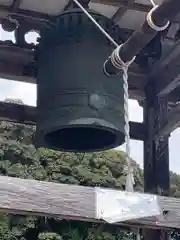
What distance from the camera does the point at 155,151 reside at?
7.26ft

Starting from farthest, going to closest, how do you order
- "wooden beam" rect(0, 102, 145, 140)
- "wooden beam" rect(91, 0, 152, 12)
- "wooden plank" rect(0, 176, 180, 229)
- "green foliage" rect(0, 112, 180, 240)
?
"green foliage" rect(0, 112, 180, 240) → "wooden beam" rect(0, 102, 145, 140) → "wooden beam" rect(91, 0, 152, 12) → "wooden plank" rect(0, 176, 180, 229)

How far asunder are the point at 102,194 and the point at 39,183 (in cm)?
14

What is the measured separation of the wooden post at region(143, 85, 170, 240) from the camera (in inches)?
86.0

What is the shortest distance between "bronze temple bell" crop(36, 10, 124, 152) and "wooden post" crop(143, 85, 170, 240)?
1.21 ft

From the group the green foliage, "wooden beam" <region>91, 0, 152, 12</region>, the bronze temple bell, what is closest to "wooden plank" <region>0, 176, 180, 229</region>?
the bronze temple bell

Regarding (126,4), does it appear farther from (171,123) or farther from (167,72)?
(171,123)

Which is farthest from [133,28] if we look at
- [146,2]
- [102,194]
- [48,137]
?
[102,194]

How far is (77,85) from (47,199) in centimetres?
41

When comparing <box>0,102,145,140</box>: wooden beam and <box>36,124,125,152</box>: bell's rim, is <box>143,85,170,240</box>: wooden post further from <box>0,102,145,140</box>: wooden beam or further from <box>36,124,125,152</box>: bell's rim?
<box>36,124,125,152</box>: bell's rim

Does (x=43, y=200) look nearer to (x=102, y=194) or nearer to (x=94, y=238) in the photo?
(x=102, y=194)

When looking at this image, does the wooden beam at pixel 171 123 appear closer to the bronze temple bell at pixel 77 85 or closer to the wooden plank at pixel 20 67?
the wooden plank at pixel 20 67

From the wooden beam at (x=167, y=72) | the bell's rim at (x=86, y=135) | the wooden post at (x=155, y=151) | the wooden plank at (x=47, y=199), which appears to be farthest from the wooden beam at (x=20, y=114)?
the wooden plank at (x=47, y=199)

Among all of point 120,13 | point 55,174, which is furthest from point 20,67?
point 55,174

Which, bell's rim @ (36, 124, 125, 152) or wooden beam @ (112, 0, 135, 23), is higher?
wooden beam @ (112, 0, 135, 23)
